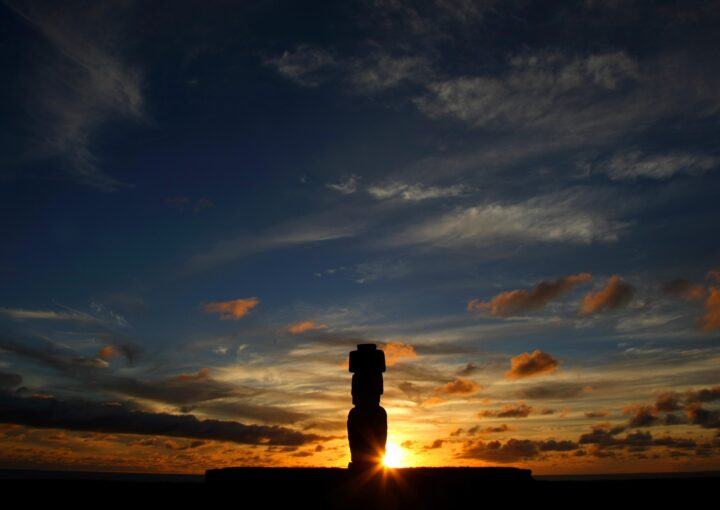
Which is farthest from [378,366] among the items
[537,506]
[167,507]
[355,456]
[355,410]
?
[167,507]

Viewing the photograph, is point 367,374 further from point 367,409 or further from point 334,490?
point 334,490

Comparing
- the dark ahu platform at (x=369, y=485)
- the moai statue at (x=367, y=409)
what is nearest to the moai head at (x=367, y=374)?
the moai statue at (x=367, y=409)

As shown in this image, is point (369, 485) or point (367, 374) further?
point (367, 374)

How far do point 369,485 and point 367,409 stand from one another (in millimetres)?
3392

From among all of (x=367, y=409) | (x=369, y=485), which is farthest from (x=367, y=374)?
(x=369, y=485)

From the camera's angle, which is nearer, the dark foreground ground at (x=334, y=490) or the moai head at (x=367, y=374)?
the dark foreground ground at (x=334, y=490)

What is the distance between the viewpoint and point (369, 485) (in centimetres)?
1630

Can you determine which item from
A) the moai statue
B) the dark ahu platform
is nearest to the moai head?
the moai statue

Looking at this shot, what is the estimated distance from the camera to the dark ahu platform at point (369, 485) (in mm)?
15797

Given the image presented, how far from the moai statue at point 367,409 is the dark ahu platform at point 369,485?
92.3 inches

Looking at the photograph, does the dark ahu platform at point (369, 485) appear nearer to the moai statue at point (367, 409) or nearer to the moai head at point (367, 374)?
the moai statue at point (367, 409)

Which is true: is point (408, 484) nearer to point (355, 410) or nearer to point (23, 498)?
point (355, 410)

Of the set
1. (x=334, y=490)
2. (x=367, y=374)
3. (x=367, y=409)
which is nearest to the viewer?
(x=334, y=490)

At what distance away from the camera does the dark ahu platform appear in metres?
15.8
